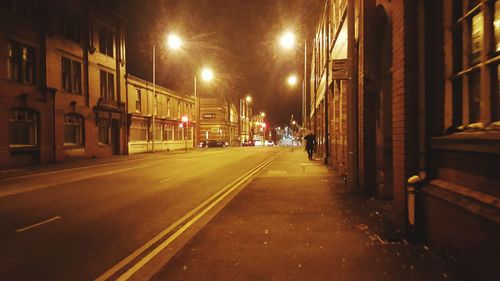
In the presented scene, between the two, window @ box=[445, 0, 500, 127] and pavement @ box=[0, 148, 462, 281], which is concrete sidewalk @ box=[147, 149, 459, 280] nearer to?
pavement @ box=[0, 148, 462, 281]

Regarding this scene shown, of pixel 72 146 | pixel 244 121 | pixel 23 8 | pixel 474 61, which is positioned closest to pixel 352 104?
pixel 474 61

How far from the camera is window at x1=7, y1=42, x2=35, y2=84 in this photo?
894 inches

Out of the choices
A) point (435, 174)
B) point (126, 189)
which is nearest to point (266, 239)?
point (435, 174)

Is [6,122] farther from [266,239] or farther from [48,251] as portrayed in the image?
[266,239]

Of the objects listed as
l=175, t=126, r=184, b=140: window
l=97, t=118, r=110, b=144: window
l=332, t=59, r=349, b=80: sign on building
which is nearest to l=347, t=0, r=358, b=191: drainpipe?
l=332, t=59, r=349, b=80: sign on building

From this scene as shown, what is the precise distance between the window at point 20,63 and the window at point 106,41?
9409 millimetres

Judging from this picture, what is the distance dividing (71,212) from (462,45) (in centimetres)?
828

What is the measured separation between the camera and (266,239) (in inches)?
248

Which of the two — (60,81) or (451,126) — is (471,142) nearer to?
(451,126)

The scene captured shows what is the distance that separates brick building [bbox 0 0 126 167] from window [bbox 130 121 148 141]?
3.10m

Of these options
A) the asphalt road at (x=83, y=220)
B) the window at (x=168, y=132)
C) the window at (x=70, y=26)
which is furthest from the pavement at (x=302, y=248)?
the window at (x=168, y=132)

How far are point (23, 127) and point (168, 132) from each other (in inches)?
1035

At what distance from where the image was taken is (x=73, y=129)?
95.1 ft

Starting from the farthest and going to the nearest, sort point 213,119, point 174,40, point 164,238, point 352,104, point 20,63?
point 213,119 < point 174,40 < point 20,63 < point 352,104 < point 164,238
